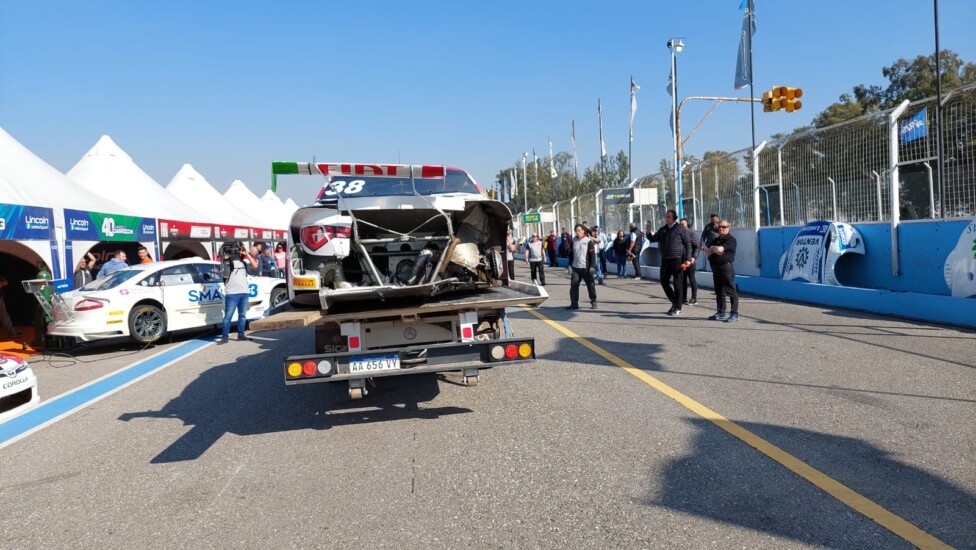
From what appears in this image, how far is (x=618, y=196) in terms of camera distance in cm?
2631

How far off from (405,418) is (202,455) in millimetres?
1626

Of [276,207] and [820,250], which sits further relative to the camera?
[276,207]

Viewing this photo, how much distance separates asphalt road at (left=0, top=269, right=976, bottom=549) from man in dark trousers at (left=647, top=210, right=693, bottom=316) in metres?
3.34

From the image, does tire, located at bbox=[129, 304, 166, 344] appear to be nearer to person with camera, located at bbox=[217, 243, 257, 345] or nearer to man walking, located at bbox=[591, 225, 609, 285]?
person with camera, located at bbox=[217, 243, 257, 345]

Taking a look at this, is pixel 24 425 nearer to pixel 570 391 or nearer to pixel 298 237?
pixel 298 237

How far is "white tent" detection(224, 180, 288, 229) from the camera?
3716cm

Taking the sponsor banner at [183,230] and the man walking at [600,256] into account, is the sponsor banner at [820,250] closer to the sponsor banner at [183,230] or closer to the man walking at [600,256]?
the man walking at [600,256]

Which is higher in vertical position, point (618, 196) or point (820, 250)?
Answer: point (618, 196)

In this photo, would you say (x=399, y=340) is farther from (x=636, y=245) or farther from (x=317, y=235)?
(x=636, y=245)

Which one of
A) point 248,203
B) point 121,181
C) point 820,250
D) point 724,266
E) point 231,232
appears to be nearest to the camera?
point 724,266

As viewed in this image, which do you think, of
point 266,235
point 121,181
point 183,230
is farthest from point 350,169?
point 266,235

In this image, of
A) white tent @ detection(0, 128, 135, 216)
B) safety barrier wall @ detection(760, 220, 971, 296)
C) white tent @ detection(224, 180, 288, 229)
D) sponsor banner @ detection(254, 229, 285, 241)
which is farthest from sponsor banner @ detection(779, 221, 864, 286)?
white tent @ detection(224, 180, 288, 229)

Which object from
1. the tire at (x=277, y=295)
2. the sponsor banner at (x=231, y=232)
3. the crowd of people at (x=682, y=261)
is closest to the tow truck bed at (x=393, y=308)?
the crowd of people at (x=682, y=261)

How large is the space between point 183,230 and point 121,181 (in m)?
2.19
